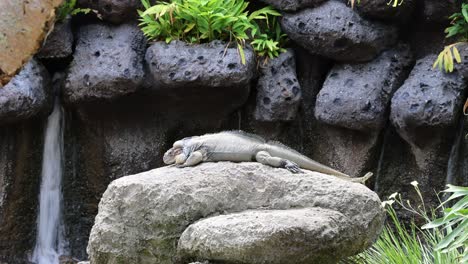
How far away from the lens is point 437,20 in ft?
25.2

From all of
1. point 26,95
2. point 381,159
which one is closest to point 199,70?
point 26,95

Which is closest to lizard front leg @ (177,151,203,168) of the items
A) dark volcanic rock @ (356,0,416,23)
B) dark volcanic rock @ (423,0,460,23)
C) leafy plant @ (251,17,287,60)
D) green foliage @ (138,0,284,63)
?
green foliage @ (138,0,284,63)

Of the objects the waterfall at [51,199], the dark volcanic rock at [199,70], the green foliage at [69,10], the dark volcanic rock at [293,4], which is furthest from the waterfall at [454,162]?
the waterfall at [51,199]

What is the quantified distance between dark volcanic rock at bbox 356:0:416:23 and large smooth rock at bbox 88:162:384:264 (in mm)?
3196

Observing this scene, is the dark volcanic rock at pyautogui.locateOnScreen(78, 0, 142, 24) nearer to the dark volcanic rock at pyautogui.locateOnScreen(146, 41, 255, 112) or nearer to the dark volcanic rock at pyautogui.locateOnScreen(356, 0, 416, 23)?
the dark volcanic rock at pyautogui.locateOnScreen(146, 41, 255, 112)

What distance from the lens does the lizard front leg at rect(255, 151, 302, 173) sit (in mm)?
5088

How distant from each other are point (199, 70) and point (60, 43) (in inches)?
61.7

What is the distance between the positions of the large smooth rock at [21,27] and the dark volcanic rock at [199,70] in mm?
6764

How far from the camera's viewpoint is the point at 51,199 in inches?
336

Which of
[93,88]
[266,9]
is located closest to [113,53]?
[93,88]

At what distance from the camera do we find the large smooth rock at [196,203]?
15.6 ft

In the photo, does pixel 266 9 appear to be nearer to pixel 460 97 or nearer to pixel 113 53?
pixel 113 53

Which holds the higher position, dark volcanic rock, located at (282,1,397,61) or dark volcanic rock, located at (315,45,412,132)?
dark volcanic rock, located at (282,1,397,61)

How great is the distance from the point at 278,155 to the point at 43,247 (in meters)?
4.11
